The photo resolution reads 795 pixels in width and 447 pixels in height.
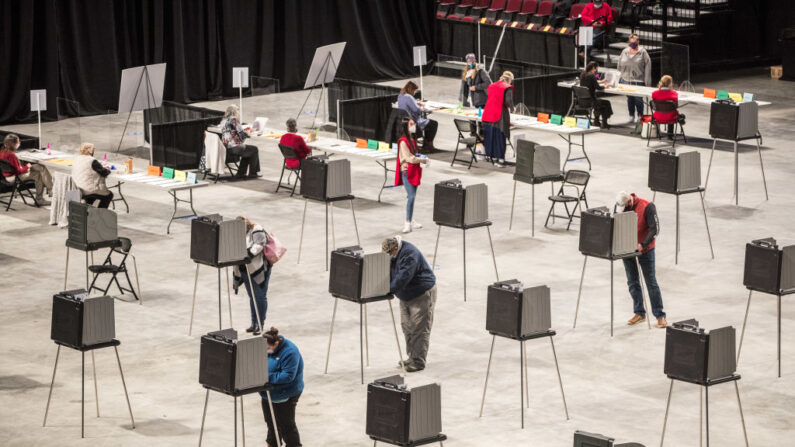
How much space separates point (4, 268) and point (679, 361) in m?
8.86

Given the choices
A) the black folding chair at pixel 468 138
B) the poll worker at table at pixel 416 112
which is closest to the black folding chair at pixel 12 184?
the poll worker at table at pixel 416 112

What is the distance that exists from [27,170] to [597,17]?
13.0 meters

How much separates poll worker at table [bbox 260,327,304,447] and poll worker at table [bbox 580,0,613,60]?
18.5 m

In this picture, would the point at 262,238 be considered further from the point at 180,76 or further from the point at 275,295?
the point at 180,76

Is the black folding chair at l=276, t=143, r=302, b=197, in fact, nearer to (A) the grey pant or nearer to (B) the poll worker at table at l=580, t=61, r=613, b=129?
(B) the poll worker at table at l=580, t=61, r=613, b=129

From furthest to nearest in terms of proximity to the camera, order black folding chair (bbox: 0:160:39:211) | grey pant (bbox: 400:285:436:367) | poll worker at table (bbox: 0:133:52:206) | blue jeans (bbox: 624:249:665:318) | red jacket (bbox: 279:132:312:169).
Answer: red jacket (bbox: 279:132:312:169) → black folding chair (bbox: 0:160:39:211) → poll worker at table (bbox: 0:133:52:206) → blue jeans (bbox: 624:249:665:318) → grey pant (bbox: 400:285:436:367)

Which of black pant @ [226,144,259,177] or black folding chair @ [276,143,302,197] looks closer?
black folding chair @ [276,143,302,197]

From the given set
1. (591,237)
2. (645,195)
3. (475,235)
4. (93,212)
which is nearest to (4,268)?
(93,212)

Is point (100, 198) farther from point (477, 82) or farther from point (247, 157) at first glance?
point (477, 82)

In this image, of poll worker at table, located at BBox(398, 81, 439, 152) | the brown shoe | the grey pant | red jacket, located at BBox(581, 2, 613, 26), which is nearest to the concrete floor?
the brown shoe

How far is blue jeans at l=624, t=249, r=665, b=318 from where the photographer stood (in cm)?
1381

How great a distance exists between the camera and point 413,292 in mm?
12586

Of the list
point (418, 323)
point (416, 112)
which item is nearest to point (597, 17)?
point (416, 112)

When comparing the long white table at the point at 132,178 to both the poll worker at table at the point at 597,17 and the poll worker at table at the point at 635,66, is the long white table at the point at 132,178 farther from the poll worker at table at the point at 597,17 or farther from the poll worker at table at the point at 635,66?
the poll worker at table at the point at 597,17
